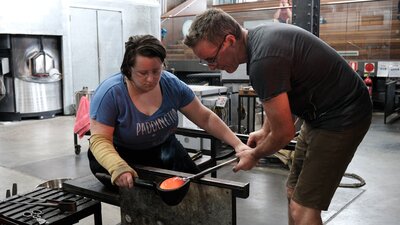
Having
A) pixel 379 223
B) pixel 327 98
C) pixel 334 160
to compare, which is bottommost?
pixel 379 223

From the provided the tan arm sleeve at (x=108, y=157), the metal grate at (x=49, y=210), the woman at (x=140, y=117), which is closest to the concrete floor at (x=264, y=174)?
the metal grate at (x=49, y=210)

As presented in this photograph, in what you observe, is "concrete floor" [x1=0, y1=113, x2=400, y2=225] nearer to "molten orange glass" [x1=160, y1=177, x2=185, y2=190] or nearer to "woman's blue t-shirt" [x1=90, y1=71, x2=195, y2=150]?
"woman's blue t-shirt" [x1=90, y1=71, x2=195, y2=150]

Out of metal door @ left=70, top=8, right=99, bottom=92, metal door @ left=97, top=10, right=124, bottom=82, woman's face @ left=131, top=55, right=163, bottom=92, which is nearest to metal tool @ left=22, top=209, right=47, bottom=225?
woman's face @ left=131, top=55, right=163, bottom=92

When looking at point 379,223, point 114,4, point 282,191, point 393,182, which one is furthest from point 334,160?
point 114,4

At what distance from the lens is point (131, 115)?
1.79 meters

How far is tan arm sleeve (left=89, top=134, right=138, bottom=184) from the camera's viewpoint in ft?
5.13

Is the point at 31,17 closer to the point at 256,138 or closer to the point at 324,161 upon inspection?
the point at 256,138

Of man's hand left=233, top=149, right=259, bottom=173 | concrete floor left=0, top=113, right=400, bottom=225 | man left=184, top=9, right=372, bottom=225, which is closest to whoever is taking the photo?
man left=184, top=9, right=372, bottom=225

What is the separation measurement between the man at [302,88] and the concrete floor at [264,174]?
1.25 metres

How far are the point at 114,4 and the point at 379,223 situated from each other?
266 inches

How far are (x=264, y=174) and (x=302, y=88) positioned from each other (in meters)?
2.41

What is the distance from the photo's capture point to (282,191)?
336cm

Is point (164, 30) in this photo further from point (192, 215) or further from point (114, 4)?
point (192, 215)

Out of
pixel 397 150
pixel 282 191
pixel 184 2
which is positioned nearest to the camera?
pixel 282 191
